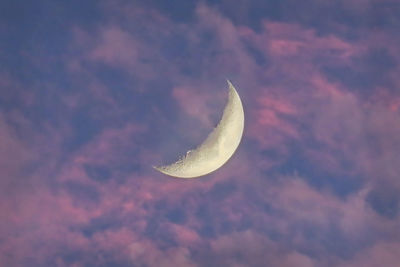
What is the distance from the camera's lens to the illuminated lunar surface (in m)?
37.2

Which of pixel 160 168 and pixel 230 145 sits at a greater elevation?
pixel 230 145

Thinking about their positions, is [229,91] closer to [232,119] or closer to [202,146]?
[232,119]

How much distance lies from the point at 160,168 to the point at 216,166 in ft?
18.2

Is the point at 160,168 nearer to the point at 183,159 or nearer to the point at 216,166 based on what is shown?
the point at 183,159

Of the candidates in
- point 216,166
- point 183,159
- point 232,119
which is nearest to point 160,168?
point 183,159

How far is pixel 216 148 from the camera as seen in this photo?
37844mm

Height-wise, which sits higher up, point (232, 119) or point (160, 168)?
point (232, 119)

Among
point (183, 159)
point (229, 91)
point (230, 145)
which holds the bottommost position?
point (183, 159)

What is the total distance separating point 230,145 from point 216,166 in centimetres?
253

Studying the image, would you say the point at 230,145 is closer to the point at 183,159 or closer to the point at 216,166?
the point at 216,166

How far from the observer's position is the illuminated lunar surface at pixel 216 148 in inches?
1464

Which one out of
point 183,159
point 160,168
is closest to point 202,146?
point 183,159

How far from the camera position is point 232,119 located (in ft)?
127

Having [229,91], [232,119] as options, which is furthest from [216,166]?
[229,91]
